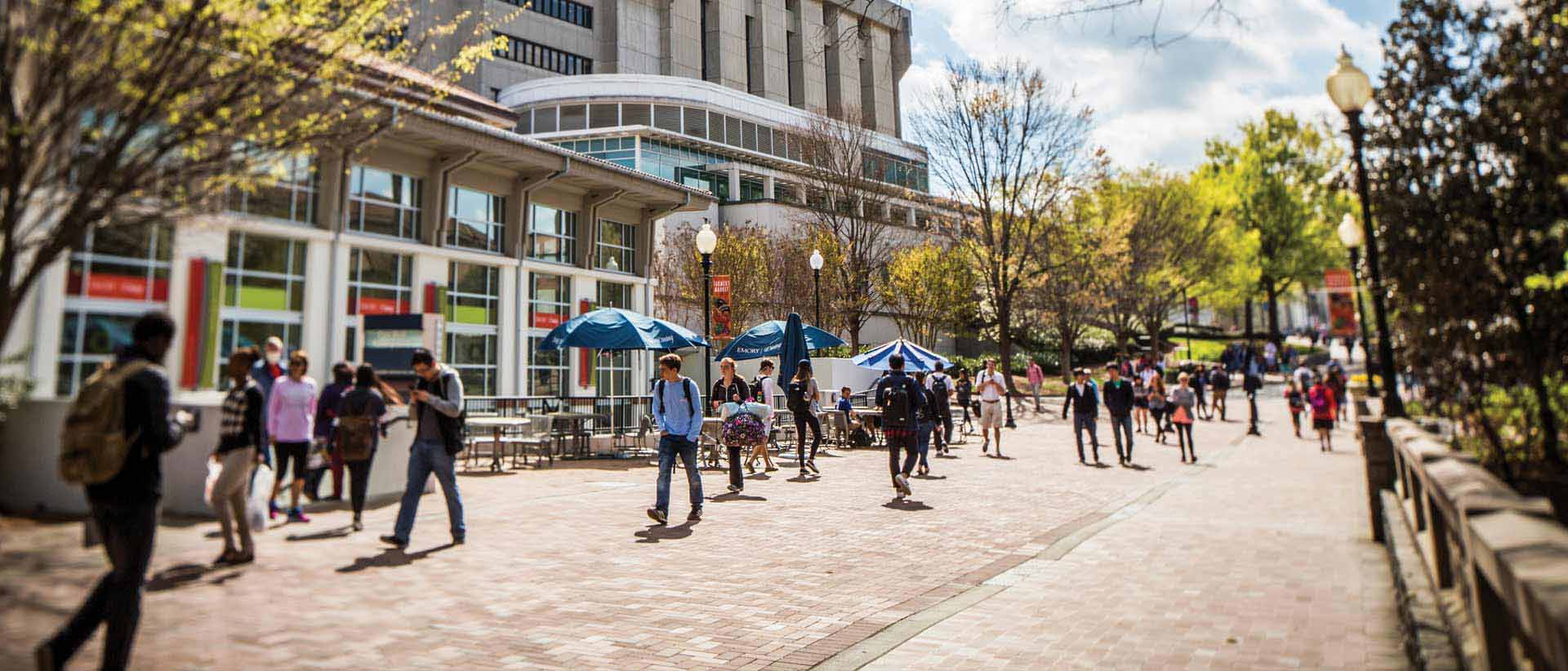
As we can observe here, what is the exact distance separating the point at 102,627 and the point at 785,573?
515 cm

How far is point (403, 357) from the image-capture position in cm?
175

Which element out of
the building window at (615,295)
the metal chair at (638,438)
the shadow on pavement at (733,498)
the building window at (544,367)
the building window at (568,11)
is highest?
the building window at (568,11)

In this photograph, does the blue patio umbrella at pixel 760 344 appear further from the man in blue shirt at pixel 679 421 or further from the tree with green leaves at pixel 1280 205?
the tree with green leaves at pixel 1280 205

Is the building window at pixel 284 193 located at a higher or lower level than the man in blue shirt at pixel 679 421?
higher

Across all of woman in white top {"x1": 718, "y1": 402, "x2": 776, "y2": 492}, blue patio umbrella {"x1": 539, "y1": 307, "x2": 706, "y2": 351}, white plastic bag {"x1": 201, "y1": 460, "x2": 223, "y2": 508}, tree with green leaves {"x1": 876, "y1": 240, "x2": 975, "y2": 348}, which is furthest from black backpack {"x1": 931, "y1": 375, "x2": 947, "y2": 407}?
tree with green leaves {"x1": 876, "y1": 240, "x2": 975, "y2": 348}

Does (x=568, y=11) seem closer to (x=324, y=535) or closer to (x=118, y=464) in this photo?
(x=324, y=535)

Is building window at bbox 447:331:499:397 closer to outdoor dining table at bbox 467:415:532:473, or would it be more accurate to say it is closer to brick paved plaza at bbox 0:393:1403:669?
outdoor dining table at bbox 467:415:532:473

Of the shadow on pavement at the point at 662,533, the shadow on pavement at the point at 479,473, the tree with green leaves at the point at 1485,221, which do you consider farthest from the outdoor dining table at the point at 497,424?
the shadow on pavement at the point at 662,533

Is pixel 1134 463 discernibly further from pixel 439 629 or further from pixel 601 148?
pixel 601 148

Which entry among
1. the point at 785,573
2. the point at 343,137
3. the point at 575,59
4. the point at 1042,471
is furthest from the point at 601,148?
the point at 343,137

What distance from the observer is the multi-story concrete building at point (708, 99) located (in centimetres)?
4109

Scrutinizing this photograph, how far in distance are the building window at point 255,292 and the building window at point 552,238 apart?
2.37 ft

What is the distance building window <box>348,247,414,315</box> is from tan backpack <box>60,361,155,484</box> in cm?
41

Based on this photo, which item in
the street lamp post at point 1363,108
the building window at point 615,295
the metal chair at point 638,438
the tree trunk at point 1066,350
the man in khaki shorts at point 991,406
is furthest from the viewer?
the tree trunk at point 1066,350
